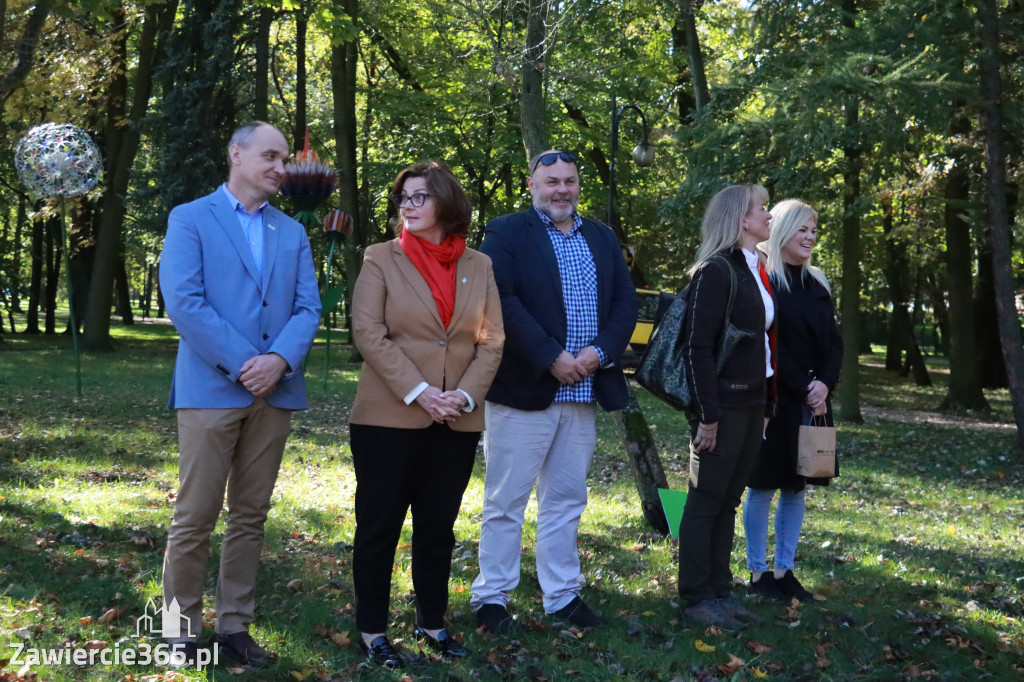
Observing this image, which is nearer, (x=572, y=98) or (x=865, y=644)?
(x=865, y=644)

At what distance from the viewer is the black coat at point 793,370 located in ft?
19.6

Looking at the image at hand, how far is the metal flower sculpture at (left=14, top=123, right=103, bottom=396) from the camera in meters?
12.6

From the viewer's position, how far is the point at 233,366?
4207 millimetres

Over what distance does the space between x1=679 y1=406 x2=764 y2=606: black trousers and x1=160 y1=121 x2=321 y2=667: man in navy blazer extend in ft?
7.34

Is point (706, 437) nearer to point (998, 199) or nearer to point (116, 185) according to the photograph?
point (998, 199)

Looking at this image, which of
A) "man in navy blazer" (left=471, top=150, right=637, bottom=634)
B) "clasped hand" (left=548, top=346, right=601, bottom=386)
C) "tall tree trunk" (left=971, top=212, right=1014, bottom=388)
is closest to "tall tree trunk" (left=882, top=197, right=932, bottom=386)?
"tall tree trunk" (left=971, top=212, right=1014, bottom=388)

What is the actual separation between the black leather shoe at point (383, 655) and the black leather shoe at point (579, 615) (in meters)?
1.08

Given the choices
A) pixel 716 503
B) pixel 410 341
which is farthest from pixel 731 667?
pixel 410 341

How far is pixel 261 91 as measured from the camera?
21531mm

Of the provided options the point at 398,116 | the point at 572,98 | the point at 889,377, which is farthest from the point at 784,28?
the point at 889,377

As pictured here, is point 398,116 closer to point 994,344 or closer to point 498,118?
point 498,118

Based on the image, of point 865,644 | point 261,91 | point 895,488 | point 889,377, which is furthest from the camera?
point 889,377

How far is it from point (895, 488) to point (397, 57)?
2022 centimetres

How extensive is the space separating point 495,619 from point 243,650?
131cm
